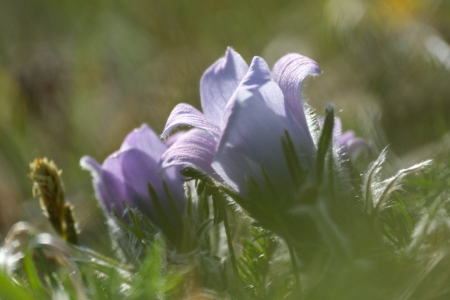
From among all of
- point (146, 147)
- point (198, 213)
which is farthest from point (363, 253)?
point (146, 147)

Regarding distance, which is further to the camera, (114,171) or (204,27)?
(204,27)

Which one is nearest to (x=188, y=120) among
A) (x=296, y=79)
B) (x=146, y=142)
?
(x=296, y=79)

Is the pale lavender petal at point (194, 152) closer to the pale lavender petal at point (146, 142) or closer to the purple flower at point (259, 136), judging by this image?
the purple flower at point (259, 136)

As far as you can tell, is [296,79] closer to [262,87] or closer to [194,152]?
[262,87]

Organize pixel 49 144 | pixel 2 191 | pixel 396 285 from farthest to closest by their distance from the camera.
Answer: pixel 49 144, pixel 2 191, pixel 396 285

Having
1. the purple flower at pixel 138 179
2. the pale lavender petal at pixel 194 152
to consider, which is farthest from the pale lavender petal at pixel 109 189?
the pale lavender petal at pixel 194 152

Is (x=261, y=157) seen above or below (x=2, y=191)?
below

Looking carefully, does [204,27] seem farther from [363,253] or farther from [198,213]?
[363,253]
